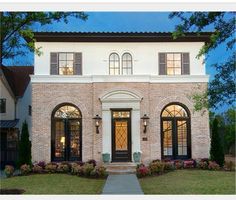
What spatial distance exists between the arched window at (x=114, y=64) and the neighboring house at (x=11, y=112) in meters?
6.51

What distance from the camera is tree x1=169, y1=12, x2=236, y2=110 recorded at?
12.3 m

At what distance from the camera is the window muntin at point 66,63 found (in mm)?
21719

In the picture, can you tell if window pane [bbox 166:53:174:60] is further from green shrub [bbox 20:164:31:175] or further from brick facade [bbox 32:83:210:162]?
green shrub [bbox 20:164:31:175]

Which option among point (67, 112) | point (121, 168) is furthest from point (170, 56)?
point (121, 168)

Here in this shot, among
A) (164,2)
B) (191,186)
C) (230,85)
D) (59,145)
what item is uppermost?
(164,2)

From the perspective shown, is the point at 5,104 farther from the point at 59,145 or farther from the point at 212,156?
the point at 212,156

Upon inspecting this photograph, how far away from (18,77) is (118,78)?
9.28 m

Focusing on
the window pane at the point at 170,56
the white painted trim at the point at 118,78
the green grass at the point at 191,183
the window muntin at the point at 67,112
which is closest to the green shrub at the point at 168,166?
the green grass at the point at 191,183

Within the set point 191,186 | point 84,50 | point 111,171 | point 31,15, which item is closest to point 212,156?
point 111,171

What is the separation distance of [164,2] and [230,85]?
382 cm

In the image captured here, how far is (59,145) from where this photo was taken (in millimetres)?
21688

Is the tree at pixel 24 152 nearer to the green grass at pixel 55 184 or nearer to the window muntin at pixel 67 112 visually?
the window muntin at pixel 67 112

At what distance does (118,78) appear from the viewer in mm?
21422

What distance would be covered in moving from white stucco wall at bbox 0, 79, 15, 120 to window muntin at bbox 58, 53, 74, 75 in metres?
5.63
